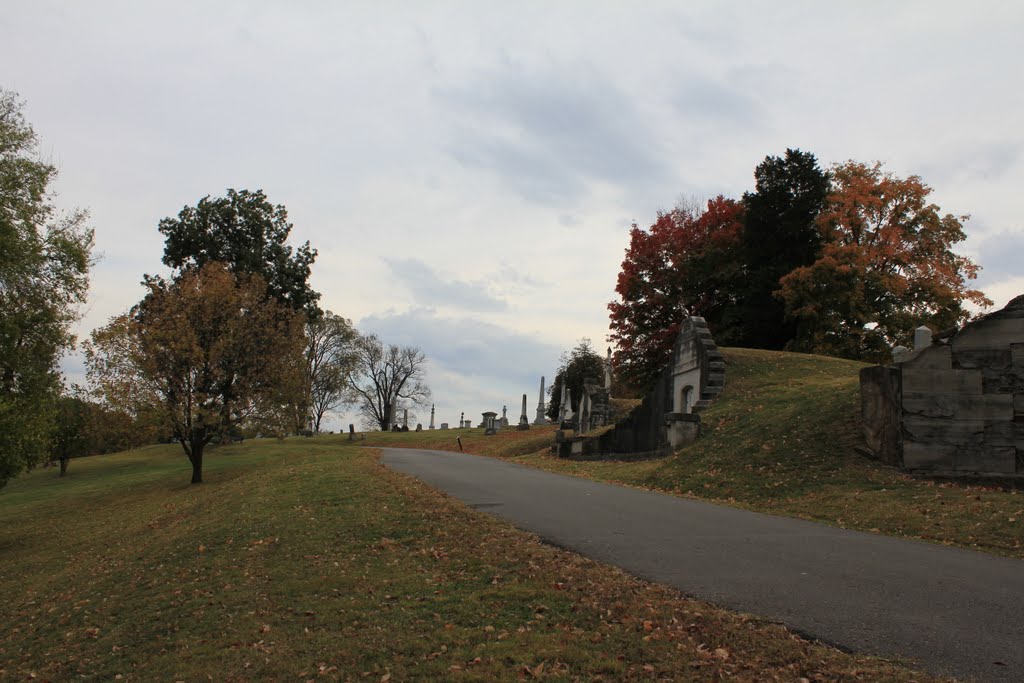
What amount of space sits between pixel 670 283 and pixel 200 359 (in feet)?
79.2

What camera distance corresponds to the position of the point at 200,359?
29.2 m

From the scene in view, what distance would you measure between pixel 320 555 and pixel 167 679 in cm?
330

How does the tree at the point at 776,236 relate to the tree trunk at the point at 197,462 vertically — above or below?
above

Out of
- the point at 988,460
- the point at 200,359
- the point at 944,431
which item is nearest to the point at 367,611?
the point at 944,431

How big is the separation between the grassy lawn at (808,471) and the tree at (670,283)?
12325mm

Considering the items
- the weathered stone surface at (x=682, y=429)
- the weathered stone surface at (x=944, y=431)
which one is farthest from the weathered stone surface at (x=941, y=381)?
the weathered stone surface at (x=682, y=429)

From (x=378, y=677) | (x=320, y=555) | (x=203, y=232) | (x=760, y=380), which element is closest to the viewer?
(x=378, y=677)

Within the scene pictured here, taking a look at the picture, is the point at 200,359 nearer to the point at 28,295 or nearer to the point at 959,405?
the point at 28,295

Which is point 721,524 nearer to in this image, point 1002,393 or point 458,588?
point 458,588

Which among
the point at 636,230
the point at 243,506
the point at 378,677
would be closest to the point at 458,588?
the point at 378,677

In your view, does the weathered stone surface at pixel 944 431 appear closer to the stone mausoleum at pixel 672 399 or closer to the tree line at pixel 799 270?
the stone mausoleum at pixel 672 399

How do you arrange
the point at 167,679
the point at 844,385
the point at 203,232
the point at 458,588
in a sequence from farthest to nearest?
1. the point at 203,232
2. the point at 844,385
3. the point at 458,588
4. the point at 167,679

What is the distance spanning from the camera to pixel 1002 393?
50.4ft

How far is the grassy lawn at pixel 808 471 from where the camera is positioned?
39.0 ft
